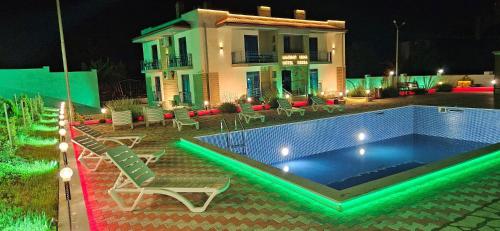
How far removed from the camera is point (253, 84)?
22.7 metres

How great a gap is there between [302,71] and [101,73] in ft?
63.8

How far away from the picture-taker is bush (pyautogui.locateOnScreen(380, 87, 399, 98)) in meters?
20.7

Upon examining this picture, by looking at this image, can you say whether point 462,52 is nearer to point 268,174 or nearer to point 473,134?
point 473,134

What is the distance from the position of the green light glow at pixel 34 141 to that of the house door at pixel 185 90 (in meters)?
12.7

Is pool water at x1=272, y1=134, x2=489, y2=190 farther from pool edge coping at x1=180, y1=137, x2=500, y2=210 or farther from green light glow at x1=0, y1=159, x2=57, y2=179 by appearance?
green light glow at x1=0, y1=159, x2=57, y2=179

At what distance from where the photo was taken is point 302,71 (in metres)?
24.4

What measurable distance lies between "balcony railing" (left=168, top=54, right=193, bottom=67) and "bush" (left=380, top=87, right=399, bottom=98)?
1175 cm

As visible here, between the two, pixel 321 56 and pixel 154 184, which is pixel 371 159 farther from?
pixel 321 56

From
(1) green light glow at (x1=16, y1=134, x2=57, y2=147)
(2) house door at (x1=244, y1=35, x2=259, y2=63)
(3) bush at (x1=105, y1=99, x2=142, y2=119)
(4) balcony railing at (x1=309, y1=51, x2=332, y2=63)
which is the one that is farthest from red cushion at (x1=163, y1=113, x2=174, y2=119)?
(4) balcony railing at (x1=309, y1=51, x2=332, y2=63)

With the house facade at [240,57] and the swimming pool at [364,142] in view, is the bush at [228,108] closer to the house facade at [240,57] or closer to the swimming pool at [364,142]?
the house facade at [240,57]

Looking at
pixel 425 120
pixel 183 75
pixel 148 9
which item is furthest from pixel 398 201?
pixel 148 9

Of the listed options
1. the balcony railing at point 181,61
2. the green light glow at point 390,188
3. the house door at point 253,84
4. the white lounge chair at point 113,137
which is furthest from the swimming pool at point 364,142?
the balcony railing at point 181,61

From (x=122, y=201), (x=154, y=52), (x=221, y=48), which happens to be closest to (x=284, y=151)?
(x=122, y=201)

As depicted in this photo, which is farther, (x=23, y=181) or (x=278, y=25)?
(x=278, y=25)
